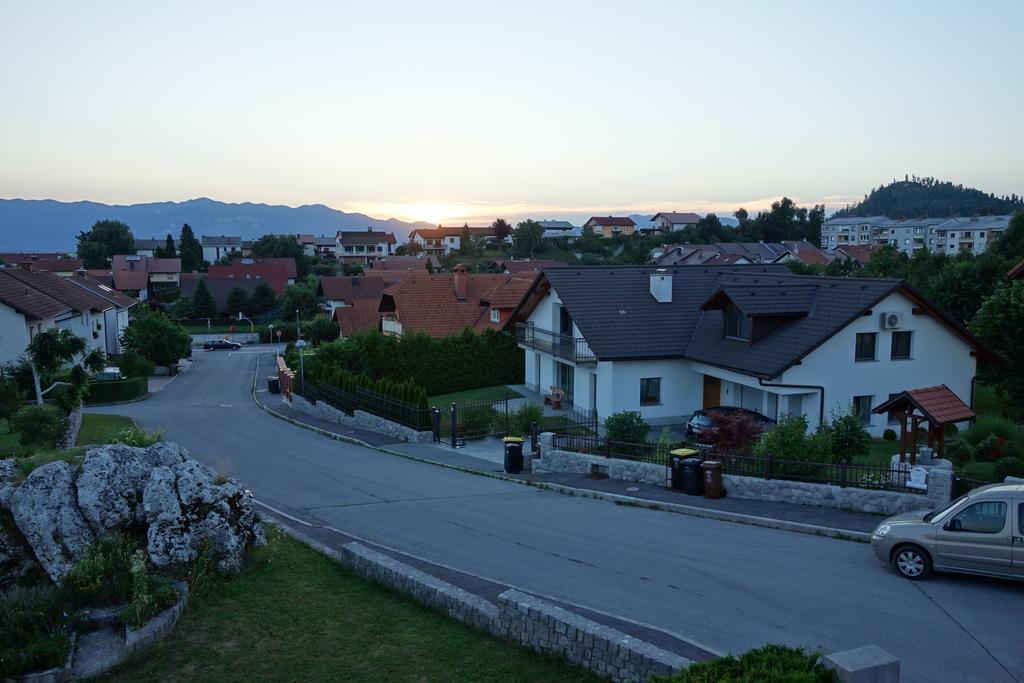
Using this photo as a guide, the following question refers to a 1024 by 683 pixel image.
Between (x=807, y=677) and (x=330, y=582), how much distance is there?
7.89 meters

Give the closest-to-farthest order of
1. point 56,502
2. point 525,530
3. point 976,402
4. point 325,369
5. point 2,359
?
point 56,502 < point 525,530 < point 976,402 < point 325,369 < point 2,359

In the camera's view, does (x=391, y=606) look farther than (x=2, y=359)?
No

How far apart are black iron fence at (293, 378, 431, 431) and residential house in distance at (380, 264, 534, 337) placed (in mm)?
8692

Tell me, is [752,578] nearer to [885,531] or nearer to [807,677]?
[885,531]

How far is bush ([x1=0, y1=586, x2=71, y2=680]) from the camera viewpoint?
29.2 ft

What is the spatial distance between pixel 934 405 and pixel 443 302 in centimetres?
3386

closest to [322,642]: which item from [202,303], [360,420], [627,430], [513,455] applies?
[513,455]

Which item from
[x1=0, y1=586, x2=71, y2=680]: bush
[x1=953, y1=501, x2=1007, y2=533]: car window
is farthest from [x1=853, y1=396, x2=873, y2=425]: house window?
[x1=0, y1=586, x2=71, y2=680]: bush

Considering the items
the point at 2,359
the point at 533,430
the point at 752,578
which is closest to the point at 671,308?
the point at 533,430

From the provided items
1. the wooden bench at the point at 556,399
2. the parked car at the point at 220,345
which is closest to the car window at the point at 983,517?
the wooden bench at the point at 556,399

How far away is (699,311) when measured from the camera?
31812 mm

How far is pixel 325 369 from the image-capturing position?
35.9m

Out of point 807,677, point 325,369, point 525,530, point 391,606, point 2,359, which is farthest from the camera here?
point 2,359

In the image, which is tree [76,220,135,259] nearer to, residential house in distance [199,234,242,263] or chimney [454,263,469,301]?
residential house in distance [199,234,242,263]
